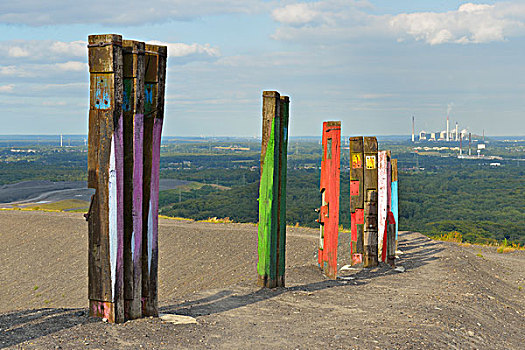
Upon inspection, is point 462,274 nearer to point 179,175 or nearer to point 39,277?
point 39,277

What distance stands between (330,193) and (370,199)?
1955 millimetres

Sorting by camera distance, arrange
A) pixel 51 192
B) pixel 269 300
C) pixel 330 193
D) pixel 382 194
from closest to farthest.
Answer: pixel 269 300
pixel 330 193
pixel 382 194
pixel 51 192

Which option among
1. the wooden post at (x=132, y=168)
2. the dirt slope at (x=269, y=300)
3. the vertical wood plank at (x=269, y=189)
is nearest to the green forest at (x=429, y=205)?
the dirt slope at (x=269, y=300)

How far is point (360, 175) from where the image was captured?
37.6 ft

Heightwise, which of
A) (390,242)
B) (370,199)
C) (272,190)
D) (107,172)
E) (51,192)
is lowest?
(51,192)

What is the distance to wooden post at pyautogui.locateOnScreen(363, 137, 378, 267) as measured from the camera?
451 inches

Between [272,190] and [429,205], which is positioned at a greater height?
[272,190]

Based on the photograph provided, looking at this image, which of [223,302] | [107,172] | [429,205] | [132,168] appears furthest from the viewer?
[429,205]

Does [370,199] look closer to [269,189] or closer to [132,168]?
[269,189]

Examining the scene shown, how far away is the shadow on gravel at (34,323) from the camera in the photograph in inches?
223

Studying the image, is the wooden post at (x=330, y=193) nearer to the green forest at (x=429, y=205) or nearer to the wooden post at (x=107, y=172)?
the wooden post at (x=107, y=172)

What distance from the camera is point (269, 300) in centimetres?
799

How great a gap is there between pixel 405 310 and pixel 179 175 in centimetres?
8636

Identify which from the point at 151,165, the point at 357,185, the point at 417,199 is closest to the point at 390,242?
the point at 357,185
